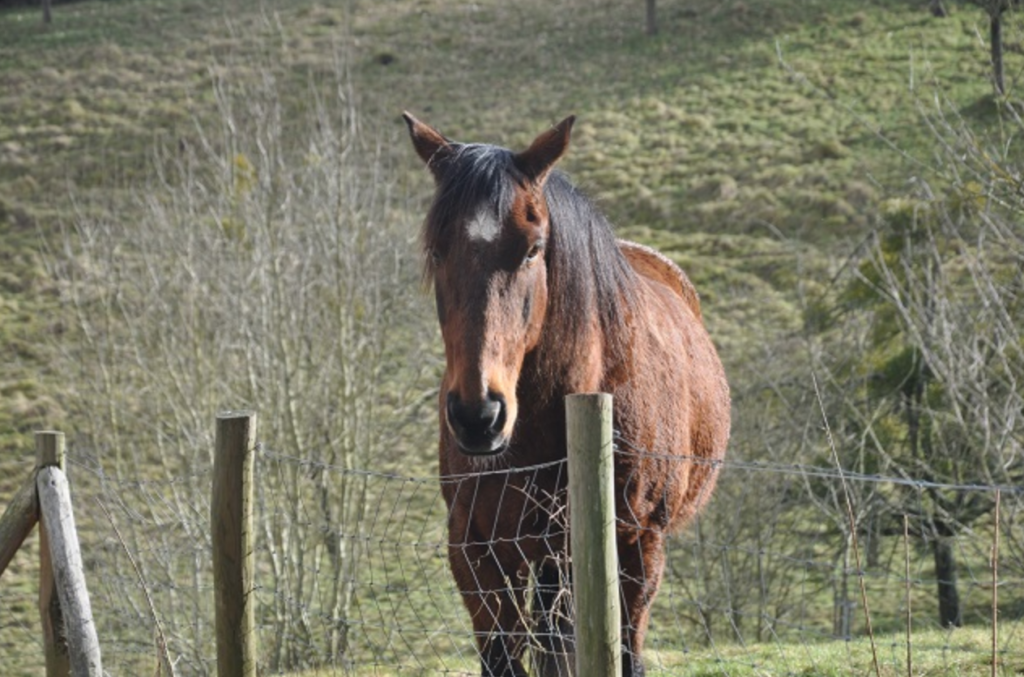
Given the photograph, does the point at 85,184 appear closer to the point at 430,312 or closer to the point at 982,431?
the point at 430,312

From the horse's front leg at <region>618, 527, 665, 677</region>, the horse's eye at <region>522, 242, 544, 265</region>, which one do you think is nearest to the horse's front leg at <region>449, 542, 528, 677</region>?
the horse's front leg at <region>618, 527, 665, 677</region>

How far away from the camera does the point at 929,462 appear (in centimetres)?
1405

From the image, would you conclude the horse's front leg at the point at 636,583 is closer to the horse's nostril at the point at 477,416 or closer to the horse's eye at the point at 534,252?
the horse's nostril at the point at 477,416

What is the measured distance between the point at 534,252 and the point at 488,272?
11.1 inches

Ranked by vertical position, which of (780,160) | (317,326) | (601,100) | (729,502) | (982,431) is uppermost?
(601,100)

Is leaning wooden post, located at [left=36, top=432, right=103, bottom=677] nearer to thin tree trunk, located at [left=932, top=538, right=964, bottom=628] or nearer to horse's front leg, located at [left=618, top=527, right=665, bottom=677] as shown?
horse's front leg, located at [left=618, top=527, right=665, bottom=677]

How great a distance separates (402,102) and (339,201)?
23.6m

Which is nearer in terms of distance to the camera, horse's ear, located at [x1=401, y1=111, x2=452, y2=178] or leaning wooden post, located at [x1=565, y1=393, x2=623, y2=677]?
leaning wooden post, located at [x1=565, y1=393, x2=623, y2=677]

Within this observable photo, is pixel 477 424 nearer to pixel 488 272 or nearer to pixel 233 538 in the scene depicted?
pixel 488 272

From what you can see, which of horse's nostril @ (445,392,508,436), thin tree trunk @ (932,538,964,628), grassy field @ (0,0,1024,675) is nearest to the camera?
horse's nostril @ (445,392,508,436)

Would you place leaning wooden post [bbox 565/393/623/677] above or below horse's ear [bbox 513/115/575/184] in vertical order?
below

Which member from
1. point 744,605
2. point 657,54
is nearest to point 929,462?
point 744,605

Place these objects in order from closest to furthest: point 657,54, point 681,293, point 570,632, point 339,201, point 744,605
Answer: point 570,632 < point 681,293 < point 339,201 < point 744,605 < point 657,54

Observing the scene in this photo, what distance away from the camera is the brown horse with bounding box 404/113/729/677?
3.74 m
